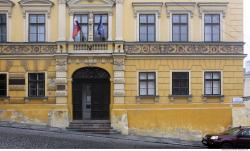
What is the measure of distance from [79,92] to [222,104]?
Answer: 9.17 metres

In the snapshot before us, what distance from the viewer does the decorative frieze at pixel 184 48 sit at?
3188cm

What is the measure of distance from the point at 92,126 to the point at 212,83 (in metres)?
8.14

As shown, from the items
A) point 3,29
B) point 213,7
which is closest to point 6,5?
point 3,29

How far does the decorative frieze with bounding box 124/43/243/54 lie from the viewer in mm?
31875

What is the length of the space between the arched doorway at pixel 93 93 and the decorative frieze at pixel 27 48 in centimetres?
229

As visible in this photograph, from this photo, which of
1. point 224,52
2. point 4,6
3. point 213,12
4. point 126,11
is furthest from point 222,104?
point 4,6

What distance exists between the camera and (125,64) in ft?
104

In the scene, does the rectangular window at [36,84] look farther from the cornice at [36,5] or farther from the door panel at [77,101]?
the cornice at [36,5]

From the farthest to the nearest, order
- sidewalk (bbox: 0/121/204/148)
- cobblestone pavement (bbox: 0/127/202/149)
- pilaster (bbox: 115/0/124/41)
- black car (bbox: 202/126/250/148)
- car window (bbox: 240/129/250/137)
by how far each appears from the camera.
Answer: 1. pilaster (bbox: 115/0/124/41)
2. sidewalk (bbox: 0/121/204/148)
3. car window (bbox: 240/129/250/137)
4. black car (bbox: 202/126/250/148)
5. cobblestone pavement (bbox: 0/127/202/149)

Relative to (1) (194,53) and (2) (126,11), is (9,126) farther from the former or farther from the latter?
(1) (194,53)

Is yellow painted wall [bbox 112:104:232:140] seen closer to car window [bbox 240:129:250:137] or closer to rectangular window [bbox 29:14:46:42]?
car window [bbox 240:129:250:137]

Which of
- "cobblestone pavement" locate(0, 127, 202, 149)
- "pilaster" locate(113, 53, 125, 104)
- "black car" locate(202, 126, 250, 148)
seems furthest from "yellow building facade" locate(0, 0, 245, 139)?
"black car" locate(202, 126, 250, 148)

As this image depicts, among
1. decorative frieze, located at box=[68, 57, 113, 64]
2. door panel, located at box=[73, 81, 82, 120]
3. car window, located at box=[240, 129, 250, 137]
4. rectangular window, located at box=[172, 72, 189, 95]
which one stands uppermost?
decorative frieze, located at box=[68, 57, 113, 64]

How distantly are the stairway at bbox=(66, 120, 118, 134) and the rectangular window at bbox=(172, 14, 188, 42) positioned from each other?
23.1ft
